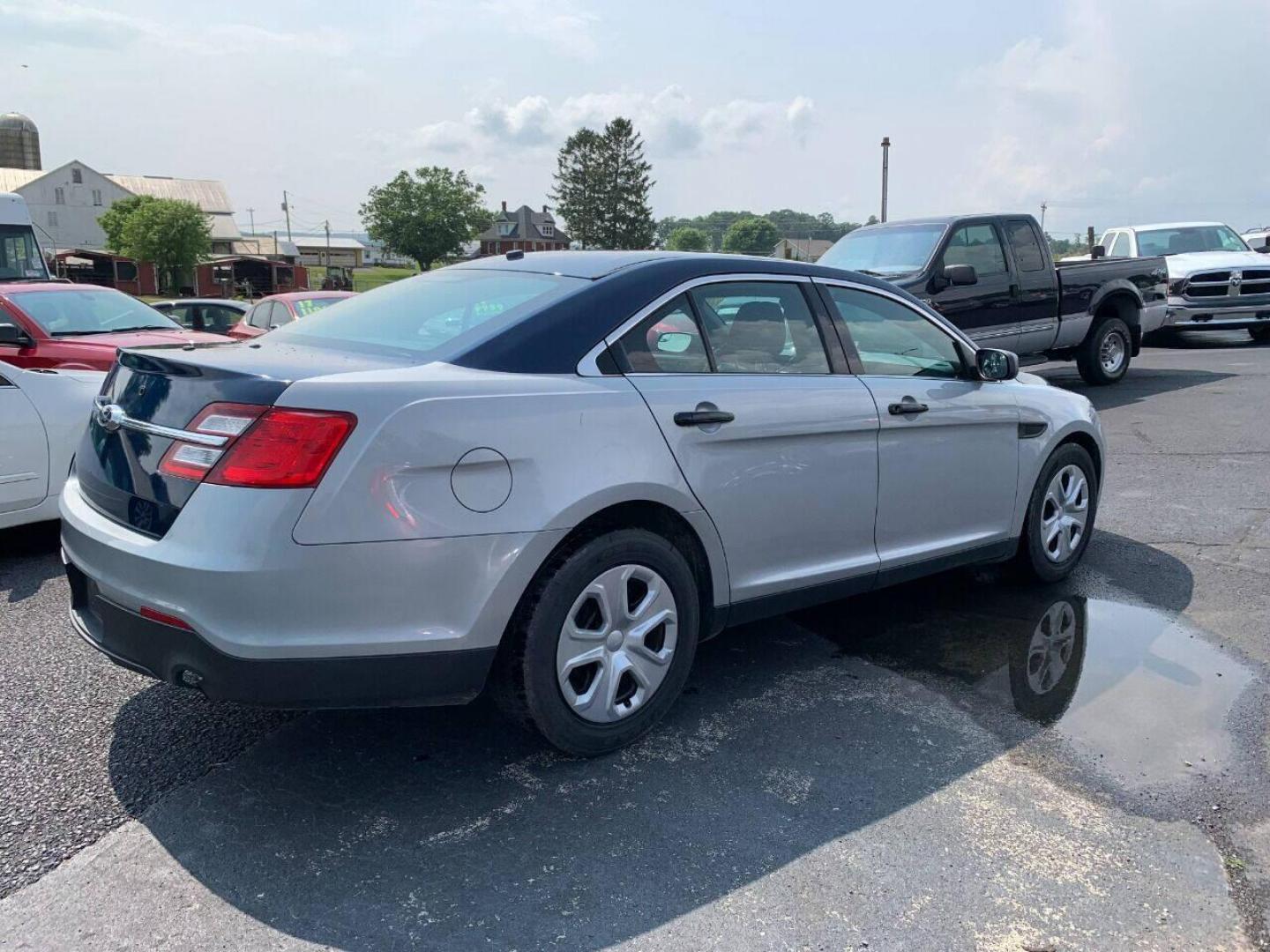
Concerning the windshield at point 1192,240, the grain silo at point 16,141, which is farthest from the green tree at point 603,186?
the windshield at point 1192,240

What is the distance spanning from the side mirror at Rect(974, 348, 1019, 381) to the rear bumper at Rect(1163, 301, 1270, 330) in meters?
13.1

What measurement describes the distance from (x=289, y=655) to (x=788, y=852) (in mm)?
1470

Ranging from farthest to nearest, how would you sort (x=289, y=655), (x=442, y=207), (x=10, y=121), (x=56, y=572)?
(x=10, y=121), (x=442, y=207), (x=56, y=572), (x=289, y=655)

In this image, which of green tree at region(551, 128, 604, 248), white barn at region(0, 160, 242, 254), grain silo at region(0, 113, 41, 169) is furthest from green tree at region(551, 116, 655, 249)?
grain silo at region(0, 113, 41, 169)

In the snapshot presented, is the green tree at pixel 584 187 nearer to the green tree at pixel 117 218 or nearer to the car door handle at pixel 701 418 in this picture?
the green tree at pixel 117 218

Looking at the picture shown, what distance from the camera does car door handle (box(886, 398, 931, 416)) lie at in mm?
4297

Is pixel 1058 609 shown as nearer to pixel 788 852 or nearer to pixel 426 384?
pixel 788 852

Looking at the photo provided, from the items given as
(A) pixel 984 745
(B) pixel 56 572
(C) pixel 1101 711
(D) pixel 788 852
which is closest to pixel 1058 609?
(C) pixel 1101 711

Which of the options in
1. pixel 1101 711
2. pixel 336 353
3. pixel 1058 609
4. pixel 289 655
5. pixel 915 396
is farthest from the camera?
pixel 1058 609

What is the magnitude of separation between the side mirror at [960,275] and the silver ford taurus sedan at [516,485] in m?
5.58

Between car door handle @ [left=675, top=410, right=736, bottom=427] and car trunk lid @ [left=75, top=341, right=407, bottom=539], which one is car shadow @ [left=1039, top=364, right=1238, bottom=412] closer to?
car door handle @ [left=675, top=410, right=736, bottom=427]

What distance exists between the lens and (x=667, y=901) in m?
2.71

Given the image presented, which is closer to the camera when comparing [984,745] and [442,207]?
[984,745]

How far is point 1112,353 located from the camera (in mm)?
12641
